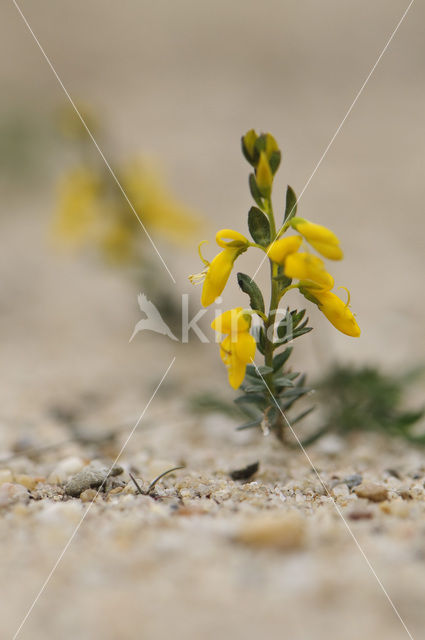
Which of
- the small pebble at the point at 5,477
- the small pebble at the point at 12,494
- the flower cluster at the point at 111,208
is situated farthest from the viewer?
the flower cluster at the point at 111,208

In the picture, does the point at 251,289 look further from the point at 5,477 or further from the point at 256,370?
the point at 5,477

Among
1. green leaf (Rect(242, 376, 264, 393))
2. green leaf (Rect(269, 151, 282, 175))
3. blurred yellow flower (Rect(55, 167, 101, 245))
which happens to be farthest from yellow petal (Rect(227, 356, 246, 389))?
blurred yellow flower (Rect(55, 167, 101, 245))

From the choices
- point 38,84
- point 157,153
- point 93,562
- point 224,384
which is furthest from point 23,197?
point 93,562

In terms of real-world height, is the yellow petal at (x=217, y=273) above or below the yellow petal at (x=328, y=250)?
below

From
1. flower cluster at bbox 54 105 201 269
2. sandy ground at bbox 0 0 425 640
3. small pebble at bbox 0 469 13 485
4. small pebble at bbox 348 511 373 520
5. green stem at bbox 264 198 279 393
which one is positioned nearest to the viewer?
sandy ground at bbox 0 0 425 640

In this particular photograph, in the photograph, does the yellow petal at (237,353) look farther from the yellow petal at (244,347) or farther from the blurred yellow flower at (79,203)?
the blurred yellow flower at (79,203)

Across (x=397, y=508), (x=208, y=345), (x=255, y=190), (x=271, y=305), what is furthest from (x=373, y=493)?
(x=208, y=345)

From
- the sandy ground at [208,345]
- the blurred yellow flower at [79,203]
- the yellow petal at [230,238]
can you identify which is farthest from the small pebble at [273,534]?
the blurred yellow flower at [79,203]

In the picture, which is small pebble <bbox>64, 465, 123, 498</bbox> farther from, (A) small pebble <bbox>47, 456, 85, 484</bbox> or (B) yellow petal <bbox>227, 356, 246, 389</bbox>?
(B) yellow petal <bbox>227, 356, 246, 389</bbox>
